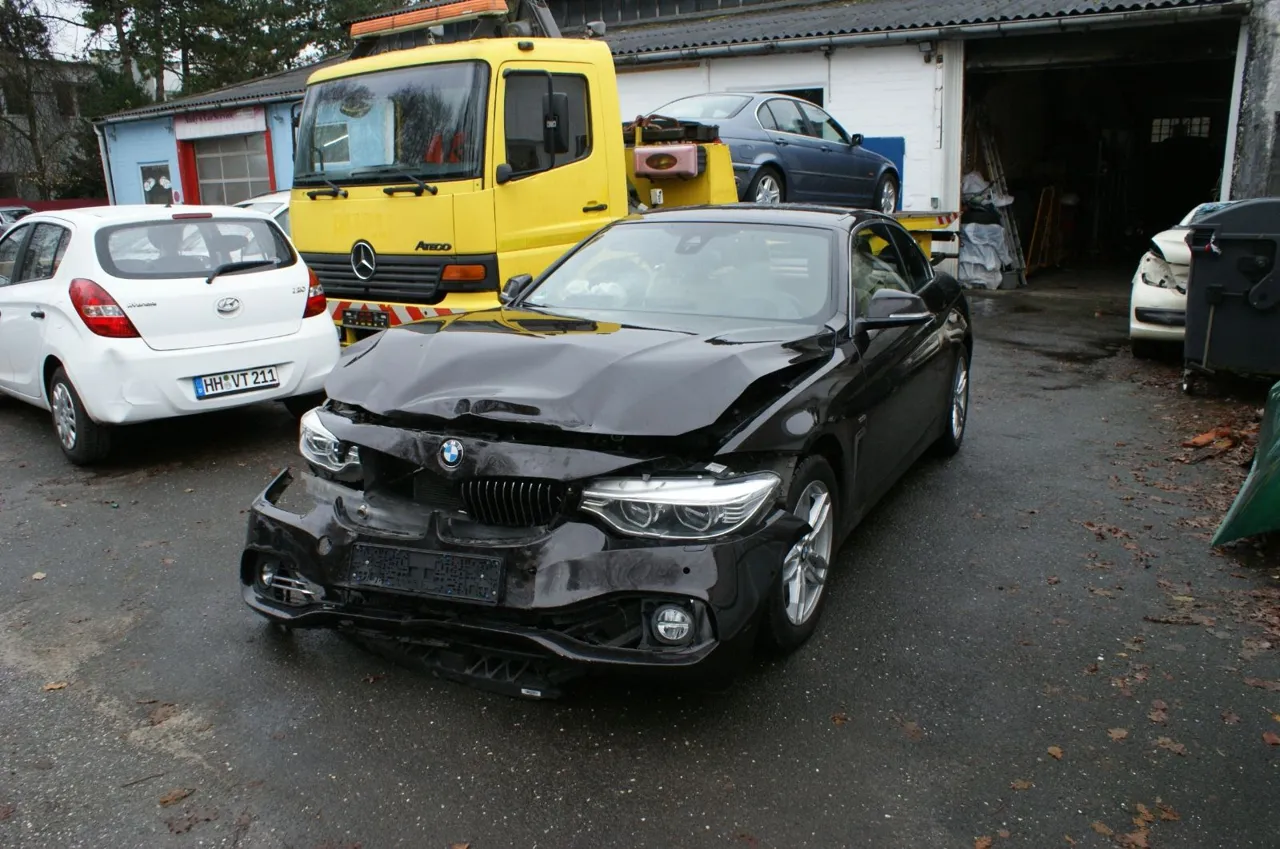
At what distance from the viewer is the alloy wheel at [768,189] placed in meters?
10.5

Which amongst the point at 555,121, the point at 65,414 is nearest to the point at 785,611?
the point at 555,121

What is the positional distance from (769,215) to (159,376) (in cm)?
372

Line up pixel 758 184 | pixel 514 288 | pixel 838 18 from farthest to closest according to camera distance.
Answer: pixel 838 18 → pixel 758 184 → pixel 514 288

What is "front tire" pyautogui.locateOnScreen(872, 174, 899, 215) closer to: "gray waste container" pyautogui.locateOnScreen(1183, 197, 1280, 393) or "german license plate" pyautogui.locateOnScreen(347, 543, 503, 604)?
"gray waste container" pyautogui.locateOnScreen(1183, 197, 1280, 393)

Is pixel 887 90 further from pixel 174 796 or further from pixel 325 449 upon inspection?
pixel 174 796

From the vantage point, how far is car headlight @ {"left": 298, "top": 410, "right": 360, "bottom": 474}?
3.54 meters

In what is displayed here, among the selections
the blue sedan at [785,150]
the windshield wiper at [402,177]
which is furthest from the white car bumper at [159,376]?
the blue sedan at [785,150]

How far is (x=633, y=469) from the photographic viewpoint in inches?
124

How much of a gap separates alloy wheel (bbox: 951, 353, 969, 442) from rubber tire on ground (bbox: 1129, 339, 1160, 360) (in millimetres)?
3952

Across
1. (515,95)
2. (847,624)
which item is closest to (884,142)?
(515,95)

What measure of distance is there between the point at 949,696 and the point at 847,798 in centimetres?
74

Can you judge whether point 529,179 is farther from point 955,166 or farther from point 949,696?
point 955,166

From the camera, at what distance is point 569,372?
3471 millimetres

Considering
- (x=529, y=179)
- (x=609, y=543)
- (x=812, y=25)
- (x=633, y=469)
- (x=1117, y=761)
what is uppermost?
(x=812, y=25)
